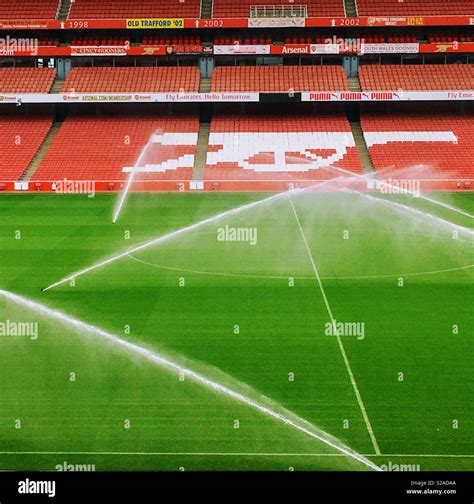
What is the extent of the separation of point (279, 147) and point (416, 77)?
409 inches

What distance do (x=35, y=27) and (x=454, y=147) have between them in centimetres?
2676

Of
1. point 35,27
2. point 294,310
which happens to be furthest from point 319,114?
point 294,310

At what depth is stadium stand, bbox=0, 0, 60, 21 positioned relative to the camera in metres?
50.3

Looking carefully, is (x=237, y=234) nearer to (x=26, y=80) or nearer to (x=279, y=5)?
(x=26, y=80)

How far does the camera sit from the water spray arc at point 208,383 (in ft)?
38.4

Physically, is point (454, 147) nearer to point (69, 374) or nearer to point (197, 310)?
point (197, 310)

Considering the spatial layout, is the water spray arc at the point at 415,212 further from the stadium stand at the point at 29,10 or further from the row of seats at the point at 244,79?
the stadium stand at the point at 29,10

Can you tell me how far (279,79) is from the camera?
49188 mm

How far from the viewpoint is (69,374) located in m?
14.4
